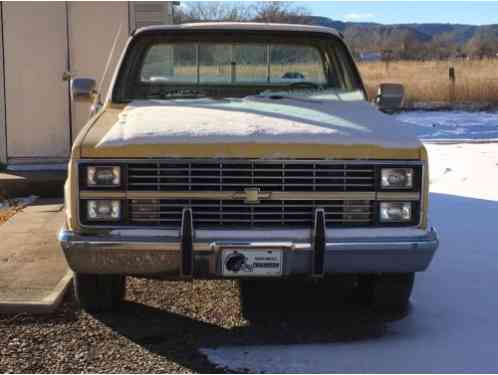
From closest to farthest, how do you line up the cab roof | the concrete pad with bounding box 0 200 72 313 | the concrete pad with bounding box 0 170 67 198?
1. the concrete pad with bounding box 0 200 72 313
2. the cab roof
3. the concrete pad with bounding box 0 170 67 198

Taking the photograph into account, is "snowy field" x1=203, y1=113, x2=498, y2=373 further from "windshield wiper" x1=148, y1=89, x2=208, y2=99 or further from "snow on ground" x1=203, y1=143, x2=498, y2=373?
"windshield wiper" x1=148, y1=89, x2=208, y2=99

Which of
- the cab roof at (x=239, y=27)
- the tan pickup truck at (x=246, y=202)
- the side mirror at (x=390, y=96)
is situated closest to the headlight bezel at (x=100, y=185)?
the tan pickup truck at (x=246, y=202)

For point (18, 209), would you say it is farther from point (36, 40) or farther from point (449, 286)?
point (449, 286)

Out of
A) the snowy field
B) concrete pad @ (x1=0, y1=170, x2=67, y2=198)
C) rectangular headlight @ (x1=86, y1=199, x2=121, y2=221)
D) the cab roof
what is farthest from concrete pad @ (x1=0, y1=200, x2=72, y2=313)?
the cab roof

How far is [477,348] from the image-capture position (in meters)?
4.13

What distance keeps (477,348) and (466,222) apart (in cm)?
324

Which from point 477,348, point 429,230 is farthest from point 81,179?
point 477,348

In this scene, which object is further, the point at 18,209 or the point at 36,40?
the point at 36,40

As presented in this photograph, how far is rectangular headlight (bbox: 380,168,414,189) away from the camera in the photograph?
13.4 feet

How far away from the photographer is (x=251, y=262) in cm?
399

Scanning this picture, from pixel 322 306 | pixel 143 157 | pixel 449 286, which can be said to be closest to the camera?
pixel 143 157

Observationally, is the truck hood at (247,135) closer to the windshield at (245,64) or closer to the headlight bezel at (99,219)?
the headlight bezel at (99,219)

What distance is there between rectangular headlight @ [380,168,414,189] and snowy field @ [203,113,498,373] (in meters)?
0.90

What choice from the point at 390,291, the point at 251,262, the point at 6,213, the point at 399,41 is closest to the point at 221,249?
the point at 251,262
